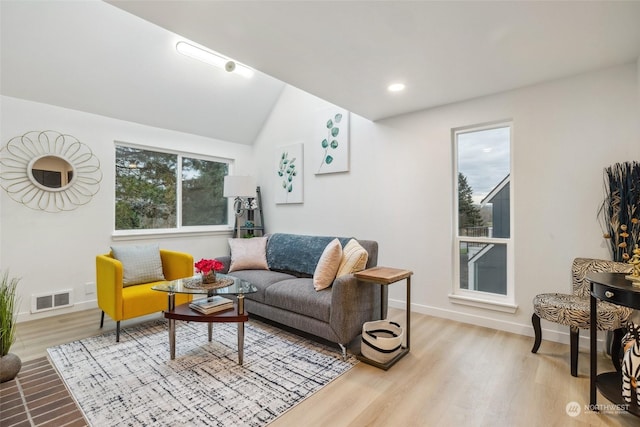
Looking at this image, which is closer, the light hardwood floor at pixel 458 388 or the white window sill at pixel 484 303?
the light hardwood floor at pixel 458 388

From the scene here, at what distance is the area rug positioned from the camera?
1780mm

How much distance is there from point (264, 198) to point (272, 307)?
8.70 feet

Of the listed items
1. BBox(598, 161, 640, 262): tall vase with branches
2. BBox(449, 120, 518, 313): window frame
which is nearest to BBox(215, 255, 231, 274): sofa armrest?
BBox(449, 120, 518, 313): window frame

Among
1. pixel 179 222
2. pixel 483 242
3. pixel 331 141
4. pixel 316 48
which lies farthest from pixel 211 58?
pixel 483 242

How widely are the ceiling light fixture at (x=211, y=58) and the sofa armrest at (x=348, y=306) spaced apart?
10.7ft

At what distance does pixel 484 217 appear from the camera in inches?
130

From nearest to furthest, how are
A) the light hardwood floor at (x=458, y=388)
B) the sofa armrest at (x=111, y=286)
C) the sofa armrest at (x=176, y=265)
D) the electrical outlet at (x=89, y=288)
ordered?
the light hardwood floor at (x=458, y=388)
the sofa armrest at (x=111, y=286)
the sofa armrest at (x=176, y=265)
the electrical outlet at (x=89, y=288)

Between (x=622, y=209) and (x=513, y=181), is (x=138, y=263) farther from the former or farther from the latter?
(x=622, y=209)

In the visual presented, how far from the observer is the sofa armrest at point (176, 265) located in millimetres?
3248

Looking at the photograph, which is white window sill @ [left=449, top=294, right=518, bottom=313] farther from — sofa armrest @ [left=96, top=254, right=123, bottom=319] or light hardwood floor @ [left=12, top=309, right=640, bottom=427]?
sofa armrest @ [left=96, top=254, right=123, bottom=319]

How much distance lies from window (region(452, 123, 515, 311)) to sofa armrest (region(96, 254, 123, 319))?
339cm

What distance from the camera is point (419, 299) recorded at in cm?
362

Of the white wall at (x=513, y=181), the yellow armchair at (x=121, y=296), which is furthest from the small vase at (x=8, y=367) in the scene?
the white wall at (x=513, y=181)

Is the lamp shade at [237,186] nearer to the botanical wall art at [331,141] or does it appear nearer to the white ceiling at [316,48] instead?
the botanical wall art at [331,141]
